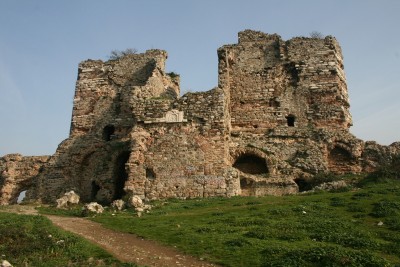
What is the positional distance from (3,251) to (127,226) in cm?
377

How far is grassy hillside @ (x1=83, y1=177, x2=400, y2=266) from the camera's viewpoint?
8.66 m

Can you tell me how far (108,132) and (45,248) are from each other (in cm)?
1518

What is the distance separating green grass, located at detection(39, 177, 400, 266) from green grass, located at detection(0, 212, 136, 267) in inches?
70.5

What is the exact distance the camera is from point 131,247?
10.1 meters

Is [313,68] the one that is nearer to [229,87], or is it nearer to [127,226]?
[229,87]

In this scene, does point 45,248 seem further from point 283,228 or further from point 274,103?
point 274,103

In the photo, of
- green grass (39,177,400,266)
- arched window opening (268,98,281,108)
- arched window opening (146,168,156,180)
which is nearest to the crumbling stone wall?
arched window opening (146,168,156,180)

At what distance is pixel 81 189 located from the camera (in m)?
22.3

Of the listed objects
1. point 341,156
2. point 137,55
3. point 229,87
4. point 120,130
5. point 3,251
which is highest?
point 137,55

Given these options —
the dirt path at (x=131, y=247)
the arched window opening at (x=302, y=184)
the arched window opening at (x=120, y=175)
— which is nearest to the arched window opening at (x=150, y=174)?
the arched window opening at (x=120, y=175)

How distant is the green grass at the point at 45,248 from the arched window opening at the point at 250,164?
11.6 metres

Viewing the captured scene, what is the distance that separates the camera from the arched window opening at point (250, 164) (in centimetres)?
2107

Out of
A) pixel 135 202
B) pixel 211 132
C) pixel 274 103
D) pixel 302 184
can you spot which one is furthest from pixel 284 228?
pixel 274 103


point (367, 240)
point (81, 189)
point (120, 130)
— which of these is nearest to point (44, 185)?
point (81, 189)
